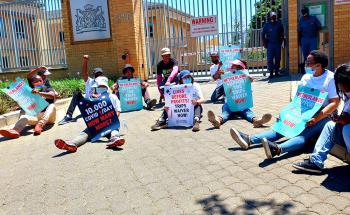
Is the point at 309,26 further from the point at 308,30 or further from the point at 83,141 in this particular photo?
the point at 83,141

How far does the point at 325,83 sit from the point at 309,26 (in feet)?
23.4

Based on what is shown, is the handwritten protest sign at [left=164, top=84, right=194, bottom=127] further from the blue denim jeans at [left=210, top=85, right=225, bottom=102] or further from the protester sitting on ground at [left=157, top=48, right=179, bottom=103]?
the blue denim jeans at [left=210, top=85, right=225, bottom=102]

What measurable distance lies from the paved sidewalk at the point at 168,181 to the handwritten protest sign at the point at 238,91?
72 cm

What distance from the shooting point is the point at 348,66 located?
3725mm

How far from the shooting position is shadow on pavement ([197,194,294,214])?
10.8 feet

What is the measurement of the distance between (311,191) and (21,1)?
1506cm

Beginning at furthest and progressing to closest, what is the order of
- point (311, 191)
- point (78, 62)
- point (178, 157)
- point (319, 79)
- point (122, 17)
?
point (78, 62), point (122, 17), point (178, 157), point (319, 79), point (311, 191)

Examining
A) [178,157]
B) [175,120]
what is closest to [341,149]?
[178,157]

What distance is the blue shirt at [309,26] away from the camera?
1098 cm

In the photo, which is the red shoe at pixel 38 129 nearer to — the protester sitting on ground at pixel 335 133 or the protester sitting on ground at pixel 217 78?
the protester sitting on ground at pixel 217 78

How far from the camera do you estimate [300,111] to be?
470 centimetres

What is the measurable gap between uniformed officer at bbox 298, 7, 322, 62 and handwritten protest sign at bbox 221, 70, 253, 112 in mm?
5029

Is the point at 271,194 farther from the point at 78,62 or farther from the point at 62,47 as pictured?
the point at 62,47

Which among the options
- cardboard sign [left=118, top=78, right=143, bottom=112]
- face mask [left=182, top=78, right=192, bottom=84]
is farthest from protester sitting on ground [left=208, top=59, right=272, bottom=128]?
cardboard sign [left=118, top=78, right=143, bottom=112]
